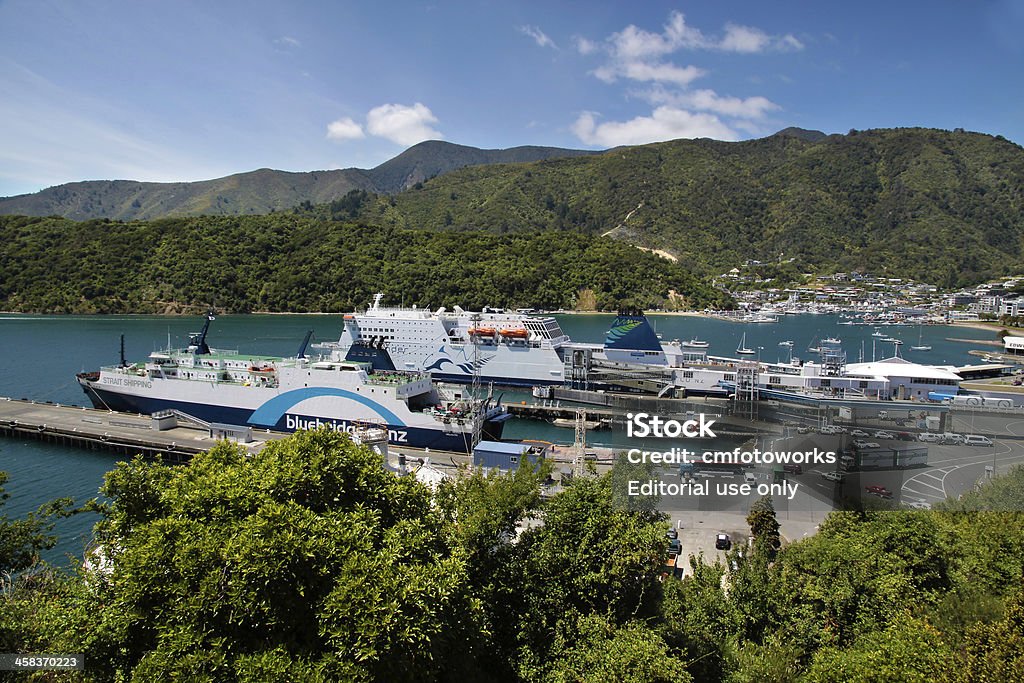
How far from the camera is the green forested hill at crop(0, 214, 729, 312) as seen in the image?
239 ft

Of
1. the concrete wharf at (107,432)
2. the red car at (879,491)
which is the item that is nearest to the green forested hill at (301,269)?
the concrete wharf at (107,432)

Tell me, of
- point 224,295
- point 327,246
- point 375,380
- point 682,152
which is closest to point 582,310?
point 327,246

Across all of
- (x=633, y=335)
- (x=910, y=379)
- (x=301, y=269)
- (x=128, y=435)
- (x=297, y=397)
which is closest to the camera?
(x=128, y=435)

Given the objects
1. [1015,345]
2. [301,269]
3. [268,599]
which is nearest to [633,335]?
[268,599]

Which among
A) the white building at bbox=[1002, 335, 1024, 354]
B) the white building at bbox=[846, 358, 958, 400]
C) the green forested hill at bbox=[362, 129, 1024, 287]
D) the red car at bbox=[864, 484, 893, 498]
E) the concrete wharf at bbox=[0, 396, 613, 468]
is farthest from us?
the green forested hill at bbox=[362, 129, 1024, 287]

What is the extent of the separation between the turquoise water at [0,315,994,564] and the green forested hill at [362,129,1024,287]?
140 feet

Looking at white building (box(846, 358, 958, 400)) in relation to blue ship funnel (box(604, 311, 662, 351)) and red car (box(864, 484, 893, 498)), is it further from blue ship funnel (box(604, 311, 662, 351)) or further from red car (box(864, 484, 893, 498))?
red car (box(864, 484, 893, 498))

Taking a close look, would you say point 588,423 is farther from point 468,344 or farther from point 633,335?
point 468,344

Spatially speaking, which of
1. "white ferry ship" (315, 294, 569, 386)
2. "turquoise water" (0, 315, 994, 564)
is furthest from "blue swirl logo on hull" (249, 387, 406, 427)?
"white ferry ship" (315, 294, 569, 386)

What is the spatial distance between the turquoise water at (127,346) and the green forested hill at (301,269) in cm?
551

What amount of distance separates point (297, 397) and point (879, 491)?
18.6 meters

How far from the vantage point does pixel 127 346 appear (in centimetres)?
4456

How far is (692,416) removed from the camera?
22.9ft

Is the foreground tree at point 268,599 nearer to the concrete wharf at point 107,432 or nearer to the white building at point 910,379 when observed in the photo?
the concrete wharf at point 107,432
